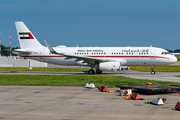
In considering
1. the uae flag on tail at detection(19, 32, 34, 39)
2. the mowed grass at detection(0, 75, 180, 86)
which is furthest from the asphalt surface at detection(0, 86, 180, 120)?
the uae flag on tail at detection(19, 32, 34, 39)

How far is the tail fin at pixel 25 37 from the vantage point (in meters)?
44.5

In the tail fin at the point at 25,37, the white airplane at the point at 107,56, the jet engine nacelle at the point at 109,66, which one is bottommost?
the jet engine nacelle at the point at 109,66

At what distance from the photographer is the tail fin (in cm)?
4447

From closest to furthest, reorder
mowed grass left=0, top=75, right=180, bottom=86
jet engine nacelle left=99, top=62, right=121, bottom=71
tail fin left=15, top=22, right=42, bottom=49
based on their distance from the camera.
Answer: mowed grass left=0, top=75, right=180, bottom=86 → jet engine nacelle left=99, top=62, right=121, bottom=71 → tail fin left=15, top=22, right=42, bottom=49

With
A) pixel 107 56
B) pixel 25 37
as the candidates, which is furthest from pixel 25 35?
pixel 107 56

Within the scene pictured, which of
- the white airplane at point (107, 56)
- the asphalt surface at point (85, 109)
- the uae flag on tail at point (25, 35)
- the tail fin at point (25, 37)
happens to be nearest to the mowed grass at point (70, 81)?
the white airplane at point (107, 56)

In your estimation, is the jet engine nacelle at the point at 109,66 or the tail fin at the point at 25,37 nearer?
the jet engine nacelle at the point at 109,66

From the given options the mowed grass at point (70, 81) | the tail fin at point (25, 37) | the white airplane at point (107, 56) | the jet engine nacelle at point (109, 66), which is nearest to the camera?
the mowed grass at point (70, 81)

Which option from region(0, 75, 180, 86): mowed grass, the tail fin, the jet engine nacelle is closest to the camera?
region(0, 75, 180, 86): mowed grass

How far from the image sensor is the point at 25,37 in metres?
44.6

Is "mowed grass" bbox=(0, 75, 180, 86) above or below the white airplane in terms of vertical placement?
below

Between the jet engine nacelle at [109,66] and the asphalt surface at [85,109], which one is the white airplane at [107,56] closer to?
the jet engine nacelle at [109,66]

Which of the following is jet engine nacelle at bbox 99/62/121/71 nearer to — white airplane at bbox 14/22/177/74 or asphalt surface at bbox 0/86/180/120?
white airplane at bbox 14/22/177/74

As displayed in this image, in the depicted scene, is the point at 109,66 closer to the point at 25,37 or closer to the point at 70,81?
the point at 70,81
